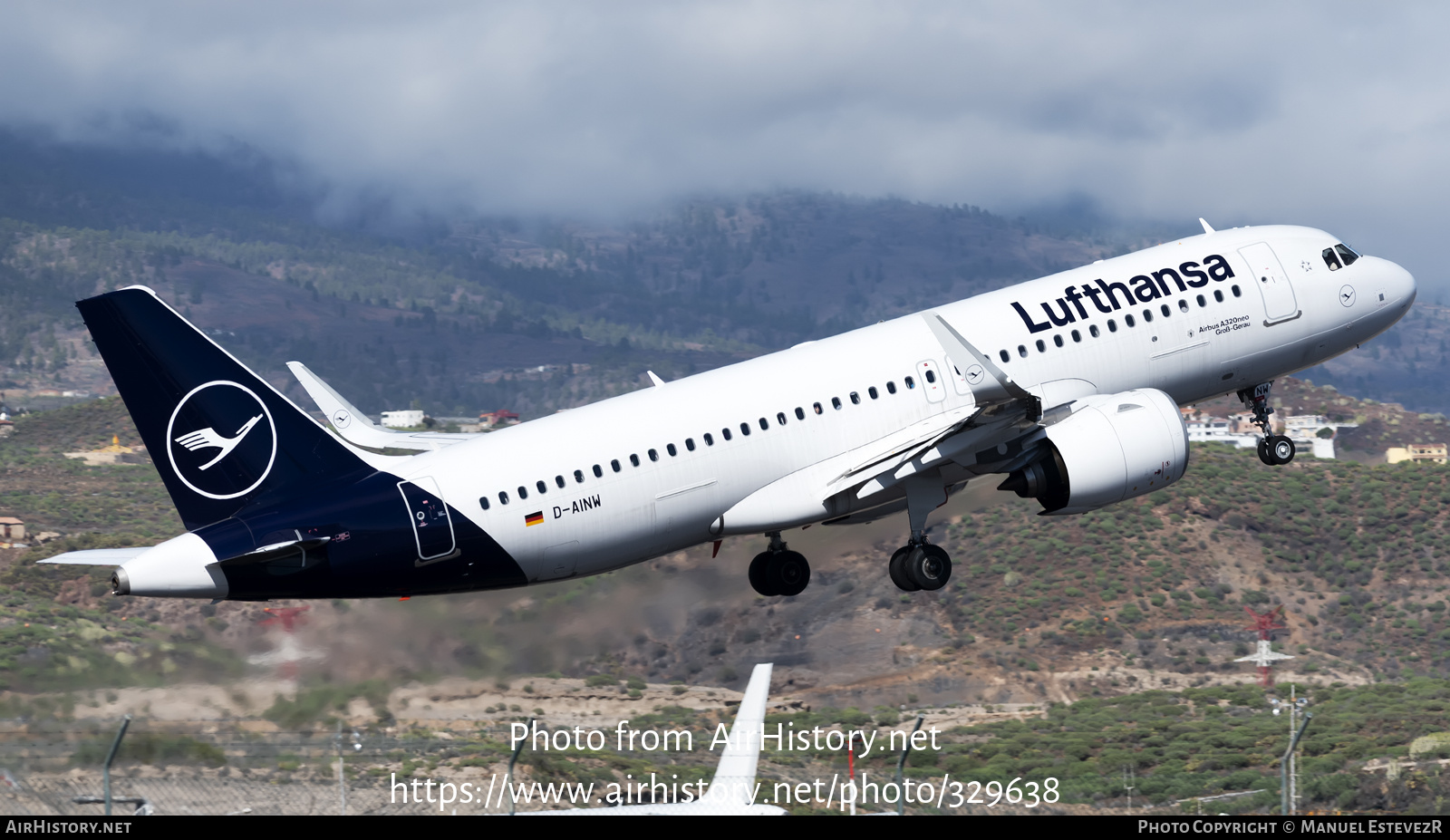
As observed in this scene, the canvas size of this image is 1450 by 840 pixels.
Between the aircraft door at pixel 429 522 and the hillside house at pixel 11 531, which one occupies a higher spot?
the hillside house at pixel 11 531

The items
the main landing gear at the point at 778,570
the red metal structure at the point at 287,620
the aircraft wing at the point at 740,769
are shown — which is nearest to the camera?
the aircraft wing at the point at 740,769

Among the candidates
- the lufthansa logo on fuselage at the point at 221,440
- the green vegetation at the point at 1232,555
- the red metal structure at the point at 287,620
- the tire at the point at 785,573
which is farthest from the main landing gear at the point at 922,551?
the green vegetation at the point at 1232,555

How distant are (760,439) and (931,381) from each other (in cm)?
→ 487

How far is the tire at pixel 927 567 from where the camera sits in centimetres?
4025

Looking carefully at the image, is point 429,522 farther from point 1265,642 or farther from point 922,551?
point 1265,642

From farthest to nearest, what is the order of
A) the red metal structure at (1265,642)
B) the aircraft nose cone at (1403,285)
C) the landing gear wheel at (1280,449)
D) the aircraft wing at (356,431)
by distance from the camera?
1. the red metal structure at (1265,642)
2. the aircraft nose cone at (1403,285)
3. the landing gear wheel at (1280,449)
4. the aircraft wing at (356,431)

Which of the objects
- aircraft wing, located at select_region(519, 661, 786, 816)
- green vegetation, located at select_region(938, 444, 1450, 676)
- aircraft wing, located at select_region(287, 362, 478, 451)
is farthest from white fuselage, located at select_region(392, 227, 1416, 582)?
green vegetation, located at select_region(938, 444, 1450, 676)

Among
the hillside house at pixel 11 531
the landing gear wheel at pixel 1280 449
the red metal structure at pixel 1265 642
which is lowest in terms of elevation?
the red metal structure at pixel 1265 642

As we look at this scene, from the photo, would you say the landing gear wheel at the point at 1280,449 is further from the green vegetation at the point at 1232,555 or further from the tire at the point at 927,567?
the green vegetation at the point at 1232,555

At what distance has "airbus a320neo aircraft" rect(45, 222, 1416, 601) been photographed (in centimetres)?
3375

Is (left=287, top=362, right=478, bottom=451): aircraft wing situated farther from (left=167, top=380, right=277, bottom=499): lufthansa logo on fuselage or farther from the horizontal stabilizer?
the horizontal stabilizer

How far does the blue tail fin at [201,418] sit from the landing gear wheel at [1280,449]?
1045 inches

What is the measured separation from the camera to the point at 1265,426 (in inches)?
1844
